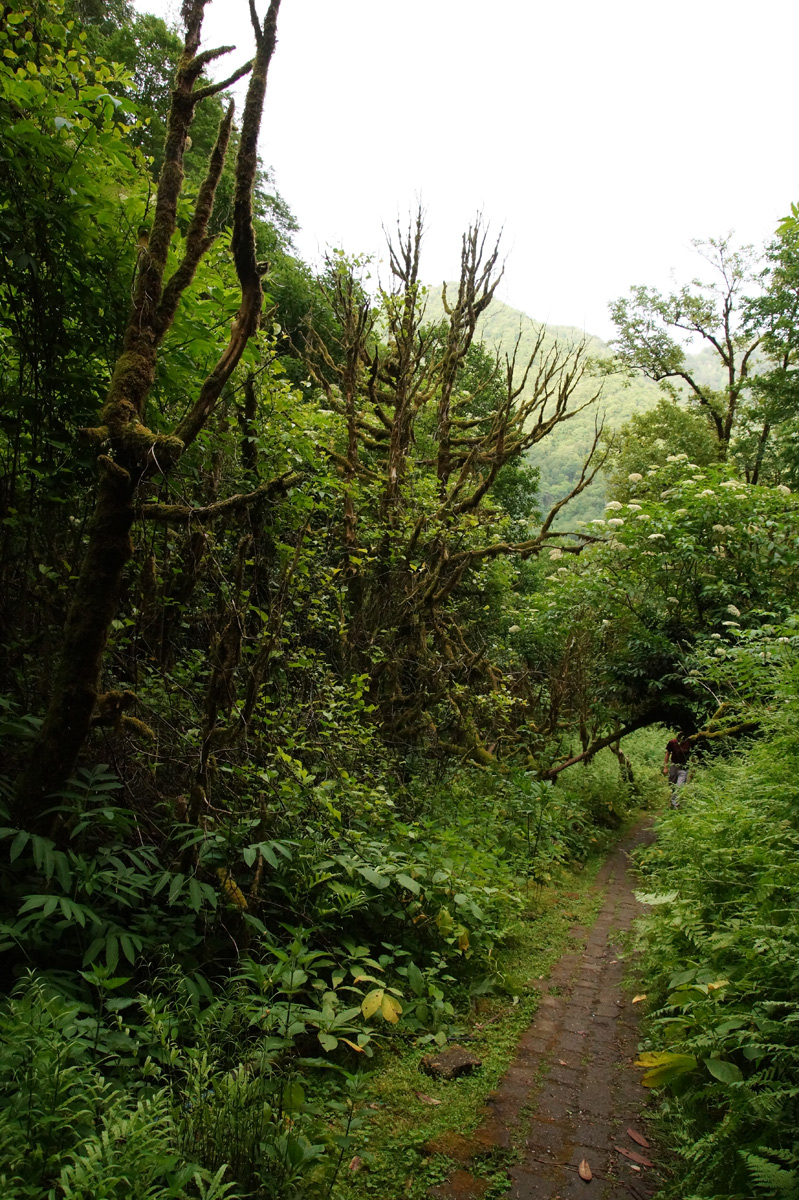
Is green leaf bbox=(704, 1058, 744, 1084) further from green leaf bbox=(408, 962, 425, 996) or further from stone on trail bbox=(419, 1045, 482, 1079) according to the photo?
green leaf bbox=(408, 962, 425, 996)

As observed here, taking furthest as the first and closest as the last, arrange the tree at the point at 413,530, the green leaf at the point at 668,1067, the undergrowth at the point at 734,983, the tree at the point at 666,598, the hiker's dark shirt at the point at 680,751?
the hiker's dark shirt at the point at 680,751
the tree at the point at 666,598
the tree at the point at 413,530
the green leaf at the point at 668,1067
the undergrowth at the point at 734,983

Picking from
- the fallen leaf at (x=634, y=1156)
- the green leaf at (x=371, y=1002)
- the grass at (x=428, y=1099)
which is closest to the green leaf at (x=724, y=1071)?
the fallen leaf at (x=634, y=1156)

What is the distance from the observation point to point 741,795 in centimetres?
465

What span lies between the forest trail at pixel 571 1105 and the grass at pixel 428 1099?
0.18ft

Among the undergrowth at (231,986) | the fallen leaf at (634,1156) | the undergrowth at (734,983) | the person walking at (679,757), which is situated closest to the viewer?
the undergrowth at (231,986)

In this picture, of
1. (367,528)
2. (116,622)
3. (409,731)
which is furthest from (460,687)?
(116,622)

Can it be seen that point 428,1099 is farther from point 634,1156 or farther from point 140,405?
point 140,405

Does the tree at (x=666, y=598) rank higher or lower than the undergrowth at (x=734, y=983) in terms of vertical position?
higher

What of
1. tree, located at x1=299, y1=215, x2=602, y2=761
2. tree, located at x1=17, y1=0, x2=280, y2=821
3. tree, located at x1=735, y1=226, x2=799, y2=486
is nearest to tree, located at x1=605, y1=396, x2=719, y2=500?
tree, located at x1=735, y1=226, x2=799, y2=486

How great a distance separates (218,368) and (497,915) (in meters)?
4.36

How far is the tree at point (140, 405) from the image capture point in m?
2.92

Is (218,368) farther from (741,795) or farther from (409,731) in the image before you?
(409,731)

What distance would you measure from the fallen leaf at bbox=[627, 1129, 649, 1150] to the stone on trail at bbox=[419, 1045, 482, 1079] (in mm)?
777

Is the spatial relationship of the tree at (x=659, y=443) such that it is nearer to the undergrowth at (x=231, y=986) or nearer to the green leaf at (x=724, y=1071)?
the undergrowth at (x=231, y=986)
